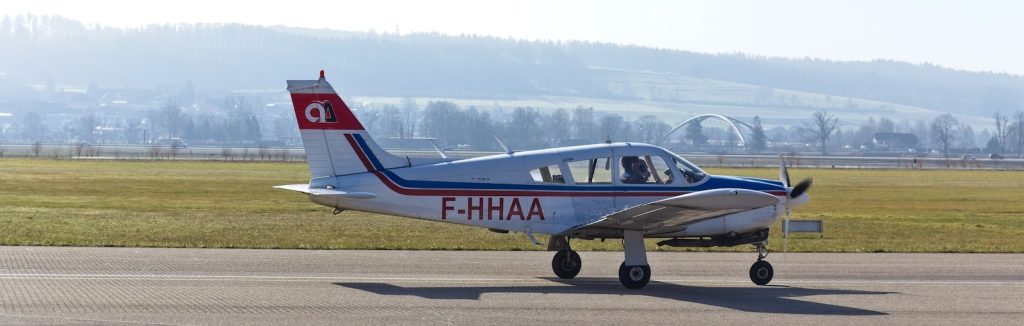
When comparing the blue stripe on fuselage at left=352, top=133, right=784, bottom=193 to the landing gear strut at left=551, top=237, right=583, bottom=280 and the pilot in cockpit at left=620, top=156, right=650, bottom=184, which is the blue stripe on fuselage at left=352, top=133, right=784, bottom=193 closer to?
the pilot in cockpit at left=620, top=156, right=650, bottom=184

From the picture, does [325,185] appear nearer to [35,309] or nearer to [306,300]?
[306,300]

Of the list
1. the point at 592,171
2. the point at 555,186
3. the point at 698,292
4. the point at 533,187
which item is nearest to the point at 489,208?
the point at 533,187

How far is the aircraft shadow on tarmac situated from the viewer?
50.2 ft

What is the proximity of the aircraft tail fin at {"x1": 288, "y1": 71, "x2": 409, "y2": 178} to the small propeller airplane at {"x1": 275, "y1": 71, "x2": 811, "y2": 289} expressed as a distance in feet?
0.04

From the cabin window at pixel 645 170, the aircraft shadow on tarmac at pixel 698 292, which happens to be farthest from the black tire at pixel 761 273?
the cabin window at pixel 645 170

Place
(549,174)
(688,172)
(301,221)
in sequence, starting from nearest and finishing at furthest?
(549,174) → (688,172) → (301,221)

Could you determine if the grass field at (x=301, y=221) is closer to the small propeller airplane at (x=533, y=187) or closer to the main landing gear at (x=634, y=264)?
the small propeller airplane at (x=533, y=187)

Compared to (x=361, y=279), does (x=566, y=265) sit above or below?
above

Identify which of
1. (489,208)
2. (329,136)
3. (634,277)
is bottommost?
(634,277)

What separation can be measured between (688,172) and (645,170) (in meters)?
0.59

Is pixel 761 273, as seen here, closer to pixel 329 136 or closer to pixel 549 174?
pixel 549 174

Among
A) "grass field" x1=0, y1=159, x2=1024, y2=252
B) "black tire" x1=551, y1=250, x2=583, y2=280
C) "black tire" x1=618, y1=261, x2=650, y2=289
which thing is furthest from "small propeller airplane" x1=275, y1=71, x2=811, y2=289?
"grass field" x1=0, y1=159, x2=1024, y2=252

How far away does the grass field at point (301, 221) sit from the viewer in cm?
2431

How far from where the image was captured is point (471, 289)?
1658cm
